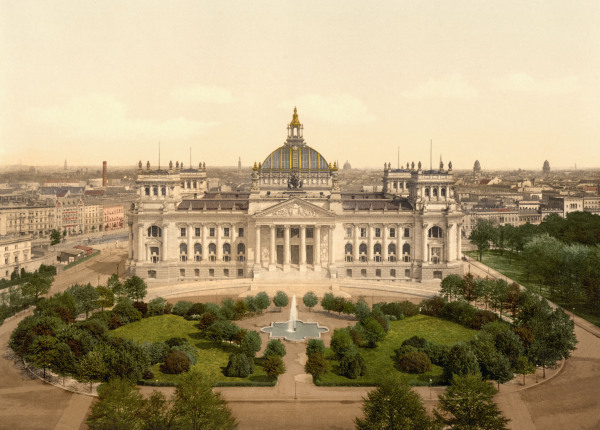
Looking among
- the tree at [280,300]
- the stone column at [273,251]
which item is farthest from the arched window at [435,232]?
the tree at [280,300]

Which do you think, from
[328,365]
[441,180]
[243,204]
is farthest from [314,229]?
[328,365]

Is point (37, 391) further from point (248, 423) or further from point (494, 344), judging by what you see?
point (494, 344)

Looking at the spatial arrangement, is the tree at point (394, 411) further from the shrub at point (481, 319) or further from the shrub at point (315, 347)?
the shrub at point (481, 319)

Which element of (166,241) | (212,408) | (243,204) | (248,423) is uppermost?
(243,204)

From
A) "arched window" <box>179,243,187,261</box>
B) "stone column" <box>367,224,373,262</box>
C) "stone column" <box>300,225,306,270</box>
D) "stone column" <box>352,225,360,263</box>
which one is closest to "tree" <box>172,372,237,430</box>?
"stone column" <box>300,225,306,270</box>

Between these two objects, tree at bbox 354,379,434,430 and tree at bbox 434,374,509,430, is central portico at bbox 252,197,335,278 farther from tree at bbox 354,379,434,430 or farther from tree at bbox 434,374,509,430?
tree at bbox 354,379,434,430
